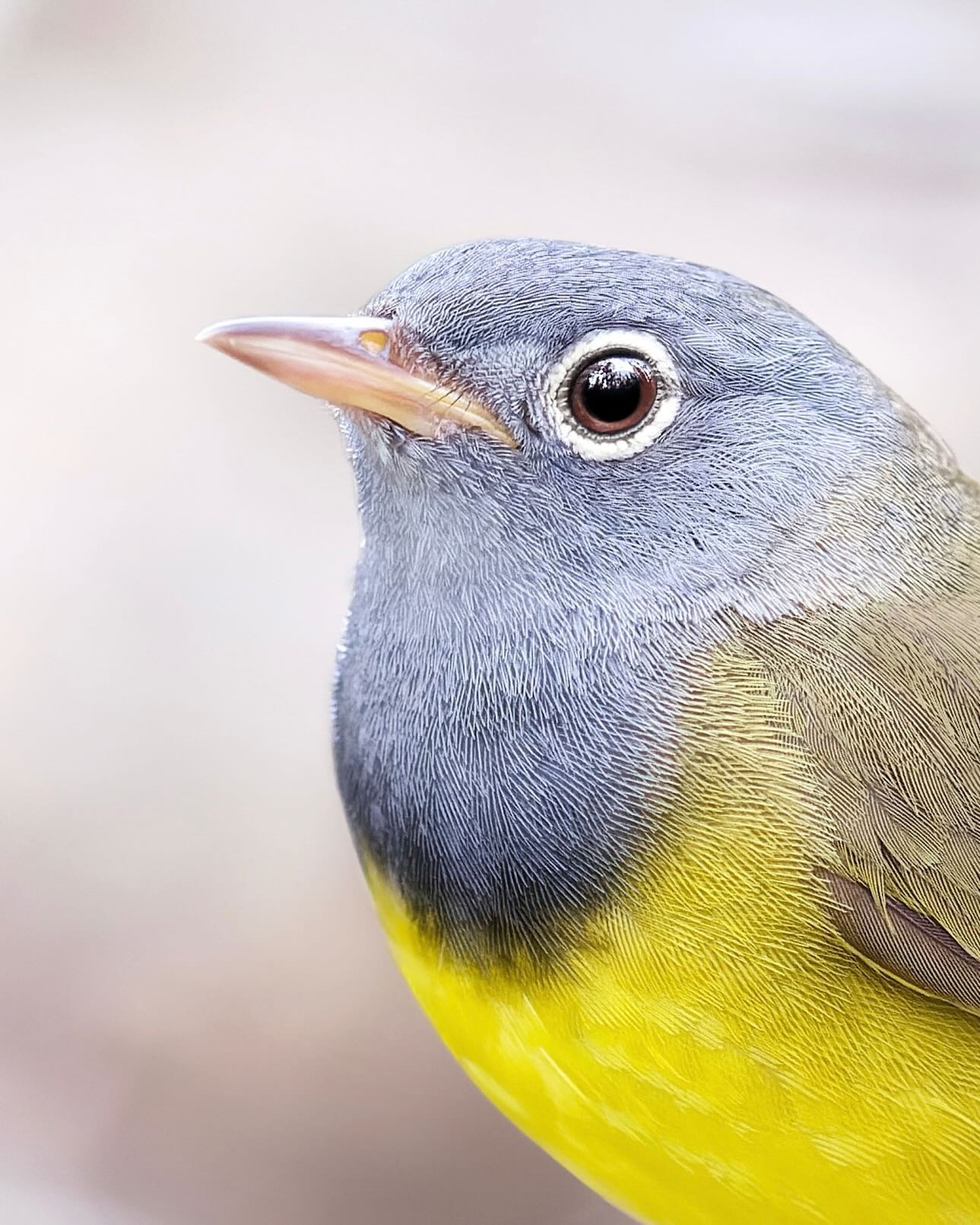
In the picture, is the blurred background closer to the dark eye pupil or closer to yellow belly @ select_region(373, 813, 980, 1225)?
yellow belly @ select_region(373, 813, 980, 1225)

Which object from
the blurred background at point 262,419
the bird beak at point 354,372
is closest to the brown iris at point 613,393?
the bird beak at point 354,372

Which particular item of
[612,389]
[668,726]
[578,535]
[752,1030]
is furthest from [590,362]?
[752,1030]

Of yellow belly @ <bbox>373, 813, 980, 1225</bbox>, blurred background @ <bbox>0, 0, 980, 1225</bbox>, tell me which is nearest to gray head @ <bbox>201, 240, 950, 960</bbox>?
yellow belly @ <bbox>373, 813, 980, 1225</bbox>

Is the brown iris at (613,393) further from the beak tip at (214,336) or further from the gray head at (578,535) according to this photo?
the beak tip at (214,336)

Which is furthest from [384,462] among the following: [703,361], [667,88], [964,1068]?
[667,88]

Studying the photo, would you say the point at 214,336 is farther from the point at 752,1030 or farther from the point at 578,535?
the point at 752,1030

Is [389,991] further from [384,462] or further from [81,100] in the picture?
[81,100]
